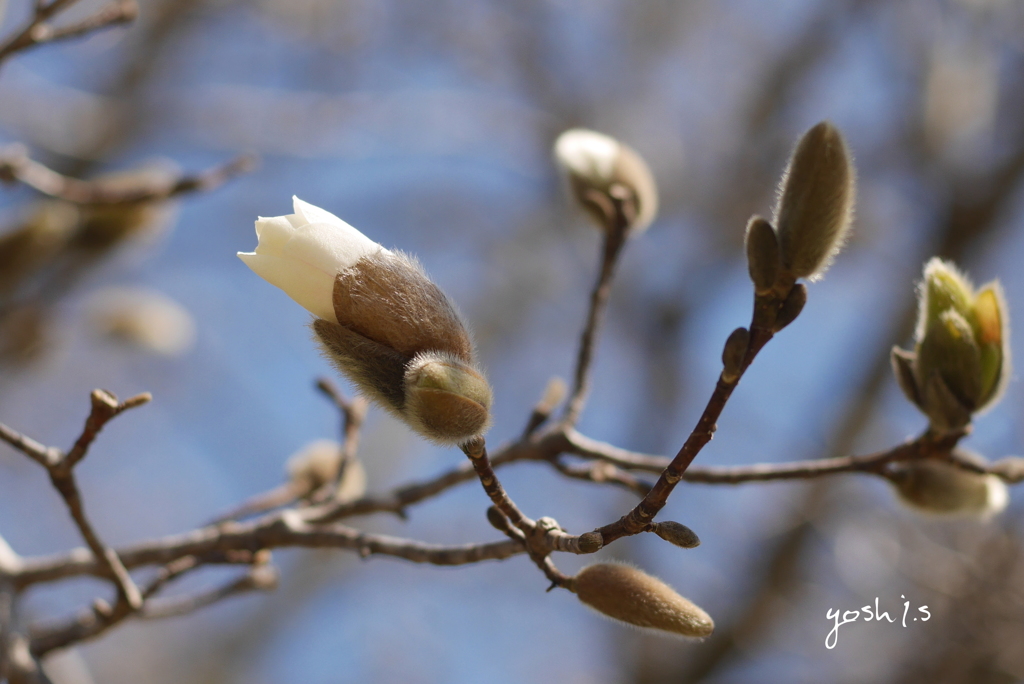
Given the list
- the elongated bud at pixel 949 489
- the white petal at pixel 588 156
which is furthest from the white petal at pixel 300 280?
the elongated bud at pixel 949 489

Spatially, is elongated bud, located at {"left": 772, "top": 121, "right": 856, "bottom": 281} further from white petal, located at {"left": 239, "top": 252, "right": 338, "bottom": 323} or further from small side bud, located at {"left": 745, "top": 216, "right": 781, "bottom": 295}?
white petal, located at {"left": 239, "top": 252, "right": 338, "bottom": 323}

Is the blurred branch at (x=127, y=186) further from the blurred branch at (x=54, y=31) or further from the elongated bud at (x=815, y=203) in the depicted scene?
the elongated bud at (x=815, y=203)

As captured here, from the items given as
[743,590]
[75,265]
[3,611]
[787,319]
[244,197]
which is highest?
[787,319]

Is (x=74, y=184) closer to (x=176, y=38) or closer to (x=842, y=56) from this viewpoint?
(x=176, y=38)

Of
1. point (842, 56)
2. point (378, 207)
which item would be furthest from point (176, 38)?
point (842, 56)

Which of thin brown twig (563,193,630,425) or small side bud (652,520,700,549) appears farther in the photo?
thin brown twig (563,193,630,425)

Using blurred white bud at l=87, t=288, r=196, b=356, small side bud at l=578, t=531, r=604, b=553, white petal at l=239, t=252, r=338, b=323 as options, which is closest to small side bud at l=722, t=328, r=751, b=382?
small side bud at l=578, t=531, r=604, b=553
